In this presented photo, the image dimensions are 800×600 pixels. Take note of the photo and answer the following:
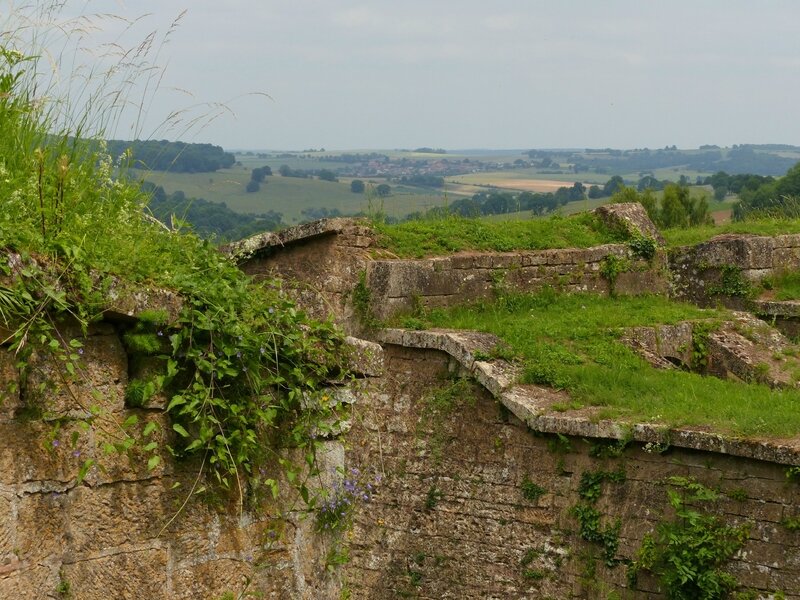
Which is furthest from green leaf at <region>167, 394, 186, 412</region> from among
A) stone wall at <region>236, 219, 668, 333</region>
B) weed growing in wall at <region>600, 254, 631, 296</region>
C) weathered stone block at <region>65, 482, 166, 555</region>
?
weed growing in wall at <region>600, 254, 631, 296</region>

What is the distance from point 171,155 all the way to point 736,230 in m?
7.03

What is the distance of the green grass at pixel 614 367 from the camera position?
981 cm

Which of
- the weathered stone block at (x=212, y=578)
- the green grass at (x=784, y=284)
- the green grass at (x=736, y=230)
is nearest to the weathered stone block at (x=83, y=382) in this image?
the weathered stone block at (x=212, y=578)

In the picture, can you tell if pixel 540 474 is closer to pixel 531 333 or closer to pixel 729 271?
pixel 531 333

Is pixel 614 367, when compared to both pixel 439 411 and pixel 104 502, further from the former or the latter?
pixel 104 502

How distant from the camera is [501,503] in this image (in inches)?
422

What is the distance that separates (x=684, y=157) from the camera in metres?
116

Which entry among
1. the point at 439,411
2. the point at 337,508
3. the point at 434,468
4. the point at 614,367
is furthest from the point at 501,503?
the point at 337,508

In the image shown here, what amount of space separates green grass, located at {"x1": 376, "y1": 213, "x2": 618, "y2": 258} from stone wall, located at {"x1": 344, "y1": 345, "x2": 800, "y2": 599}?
5.23 ft

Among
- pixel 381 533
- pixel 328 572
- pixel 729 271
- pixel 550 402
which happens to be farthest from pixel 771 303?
pixel 328 572

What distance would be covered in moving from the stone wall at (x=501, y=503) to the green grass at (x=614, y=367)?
1.24 ft

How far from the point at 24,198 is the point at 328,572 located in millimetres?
2005

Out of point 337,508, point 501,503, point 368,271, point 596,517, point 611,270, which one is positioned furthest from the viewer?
point 611,270

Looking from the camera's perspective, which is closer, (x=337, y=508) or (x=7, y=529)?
(x=7, y=529)
